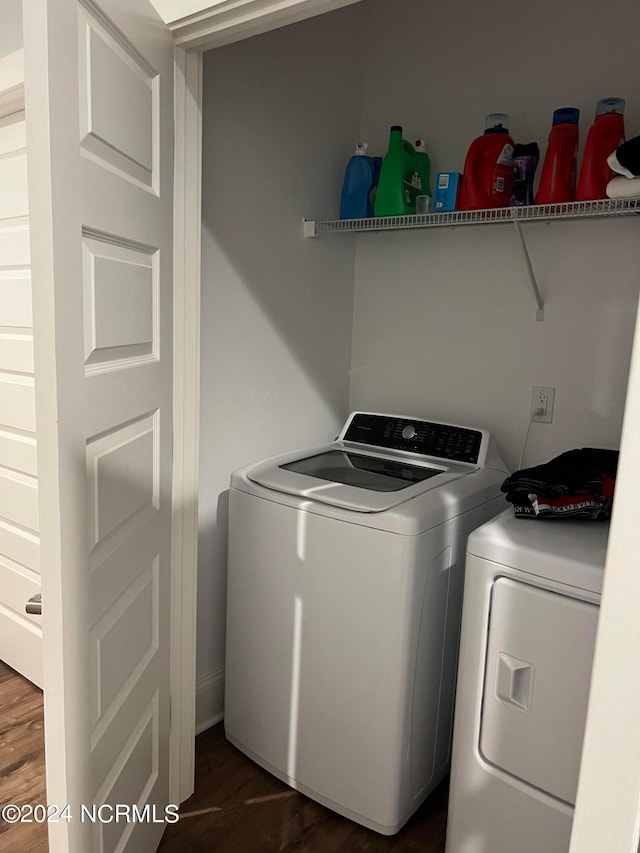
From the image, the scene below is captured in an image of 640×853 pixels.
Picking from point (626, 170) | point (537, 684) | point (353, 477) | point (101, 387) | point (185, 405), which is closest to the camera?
point (101, 387)

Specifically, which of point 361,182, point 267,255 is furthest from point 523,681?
point 361,182

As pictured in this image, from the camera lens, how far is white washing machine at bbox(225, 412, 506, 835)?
1.79 m

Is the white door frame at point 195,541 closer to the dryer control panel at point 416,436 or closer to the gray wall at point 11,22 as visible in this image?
the dryer control panel at point 416,436

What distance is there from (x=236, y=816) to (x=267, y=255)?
1.74m

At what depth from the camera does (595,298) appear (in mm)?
2109

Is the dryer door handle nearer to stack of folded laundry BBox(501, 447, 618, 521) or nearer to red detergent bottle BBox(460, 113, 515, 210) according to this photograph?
stack of folded laundry BBox(501, 447, 618, 521)

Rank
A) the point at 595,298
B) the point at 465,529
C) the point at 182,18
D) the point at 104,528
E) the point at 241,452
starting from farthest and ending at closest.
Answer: the point at 241,452
the point at 595,298
the point at 465,529
the point at 182,18
the point at 104,528

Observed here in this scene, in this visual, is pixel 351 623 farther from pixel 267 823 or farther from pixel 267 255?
pixel 267 255

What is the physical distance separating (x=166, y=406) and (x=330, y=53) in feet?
5.11

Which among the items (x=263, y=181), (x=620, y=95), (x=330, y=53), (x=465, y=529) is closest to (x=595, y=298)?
(x=620, y=95)

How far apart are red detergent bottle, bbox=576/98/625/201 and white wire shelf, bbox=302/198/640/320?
61 mm

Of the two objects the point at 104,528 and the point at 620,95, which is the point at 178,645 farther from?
the point at 620,95

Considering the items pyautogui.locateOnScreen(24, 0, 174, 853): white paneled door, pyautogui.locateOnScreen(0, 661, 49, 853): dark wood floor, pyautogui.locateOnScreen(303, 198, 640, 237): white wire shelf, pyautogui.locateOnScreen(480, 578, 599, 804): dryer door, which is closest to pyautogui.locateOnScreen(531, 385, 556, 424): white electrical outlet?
pyautogui.locateOnScreen(303, 198, 640, 237): white wire shelf

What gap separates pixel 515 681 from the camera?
156 centimetres
